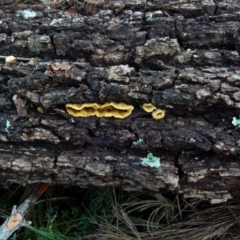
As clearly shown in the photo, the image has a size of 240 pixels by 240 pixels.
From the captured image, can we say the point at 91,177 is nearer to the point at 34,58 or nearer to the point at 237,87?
the point at 34,58

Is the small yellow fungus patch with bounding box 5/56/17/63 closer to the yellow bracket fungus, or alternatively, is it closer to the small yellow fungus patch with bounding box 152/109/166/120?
the yellow bracket fungus

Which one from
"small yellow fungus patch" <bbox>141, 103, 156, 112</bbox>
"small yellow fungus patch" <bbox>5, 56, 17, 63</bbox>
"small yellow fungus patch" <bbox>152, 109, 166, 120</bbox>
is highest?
"small yellow fungus patch" <bbox>5, 56, 17, 63</bbox>

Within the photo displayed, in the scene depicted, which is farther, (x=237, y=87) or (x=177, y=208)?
(x=177, y=208)

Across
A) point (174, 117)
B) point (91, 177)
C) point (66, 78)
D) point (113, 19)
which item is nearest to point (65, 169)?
point (91, 177)

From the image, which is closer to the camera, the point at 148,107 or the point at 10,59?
the point at 148,107

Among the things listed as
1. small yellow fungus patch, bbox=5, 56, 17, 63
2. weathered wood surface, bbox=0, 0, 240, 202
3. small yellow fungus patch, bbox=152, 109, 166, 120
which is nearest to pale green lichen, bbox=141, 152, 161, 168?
weathered wood surface, bbox=0, 0, 240, 202

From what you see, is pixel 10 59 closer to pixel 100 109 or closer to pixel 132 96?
pixel 100 109

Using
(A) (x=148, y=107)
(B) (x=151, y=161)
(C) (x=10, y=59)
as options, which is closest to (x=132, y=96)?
(A) (x=148, y=107)
